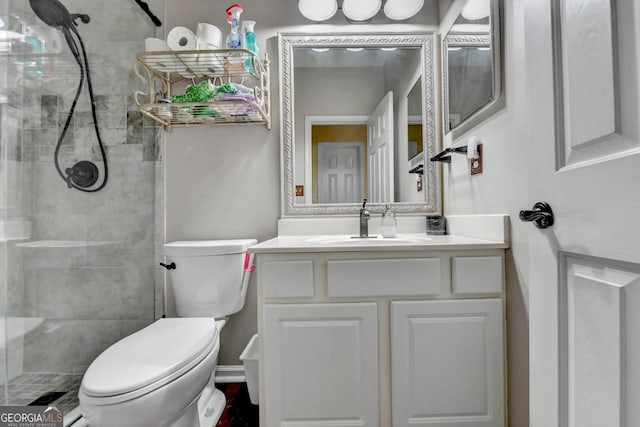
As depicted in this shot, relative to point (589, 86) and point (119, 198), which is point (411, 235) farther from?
point (119, 198)

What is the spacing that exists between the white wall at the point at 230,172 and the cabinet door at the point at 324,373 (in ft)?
2.16

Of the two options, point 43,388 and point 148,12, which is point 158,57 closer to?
point 148,12

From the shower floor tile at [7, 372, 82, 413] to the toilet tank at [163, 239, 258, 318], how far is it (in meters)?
0.51

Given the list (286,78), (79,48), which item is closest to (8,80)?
(79,48)

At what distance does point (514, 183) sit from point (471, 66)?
1.95 feet

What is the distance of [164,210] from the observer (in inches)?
69.7

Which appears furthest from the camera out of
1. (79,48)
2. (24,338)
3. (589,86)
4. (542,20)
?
(79,48)

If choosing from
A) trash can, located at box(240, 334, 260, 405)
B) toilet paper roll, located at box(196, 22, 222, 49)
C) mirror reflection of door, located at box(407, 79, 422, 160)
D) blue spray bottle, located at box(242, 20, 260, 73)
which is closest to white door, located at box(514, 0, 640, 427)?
mirror reflection of door, located at box(407, 79, 422, 160)

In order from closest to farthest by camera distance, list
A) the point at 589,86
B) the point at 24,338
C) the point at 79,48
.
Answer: the point at 589,86 → the point at 24,338 → the point at 79,48

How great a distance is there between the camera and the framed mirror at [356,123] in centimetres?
174

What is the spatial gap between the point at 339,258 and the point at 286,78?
1126 mm

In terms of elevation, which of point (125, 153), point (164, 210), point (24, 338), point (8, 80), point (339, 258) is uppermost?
point (8, 80)

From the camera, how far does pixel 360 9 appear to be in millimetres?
1703

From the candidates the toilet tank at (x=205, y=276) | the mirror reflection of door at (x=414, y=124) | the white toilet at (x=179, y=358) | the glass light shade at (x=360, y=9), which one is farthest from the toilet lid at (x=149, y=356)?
the glass light shade at (x=360, y=9)
